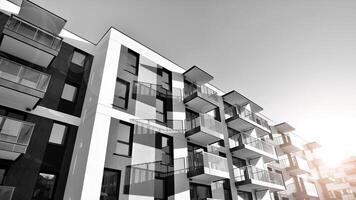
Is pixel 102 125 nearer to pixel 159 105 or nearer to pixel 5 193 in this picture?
pixel 5 193

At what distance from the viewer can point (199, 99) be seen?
15664 millimetres

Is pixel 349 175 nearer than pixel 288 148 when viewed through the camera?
No

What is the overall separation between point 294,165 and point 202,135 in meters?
15.1

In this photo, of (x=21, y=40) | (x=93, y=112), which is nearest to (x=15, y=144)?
(x=93, y=112)

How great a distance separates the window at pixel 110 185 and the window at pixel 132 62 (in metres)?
6.50

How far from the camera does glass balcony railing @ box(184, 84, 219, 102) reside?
55.8 ft

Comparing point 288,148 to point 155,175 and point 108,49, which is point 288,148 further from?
point 108,49

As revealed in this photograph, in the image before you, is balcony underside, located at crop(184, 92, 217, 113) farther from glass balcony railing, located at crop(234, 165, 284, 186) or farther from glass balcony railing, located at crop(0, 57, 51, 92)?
glass balcony railing, located at crop(0, 57, 51, 92)

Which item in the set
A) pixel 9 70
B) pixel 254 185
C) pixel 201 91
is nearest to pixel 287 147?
pixel 254 185

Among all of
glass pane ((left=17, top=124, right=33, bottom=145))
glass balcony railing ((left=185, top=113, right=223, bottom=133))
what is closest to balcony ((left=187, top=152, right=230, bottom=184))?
glass balcony railing ((left=185, top=113, right=223, bottom=133))

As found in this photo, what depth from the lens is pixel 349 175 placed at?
4403 cm

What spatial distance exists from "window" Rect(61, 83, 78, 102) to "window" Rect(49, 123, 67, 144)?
166 centimetres

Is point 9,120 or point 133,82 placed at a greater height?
point 133,82

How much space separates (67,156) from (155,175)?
177 inches
